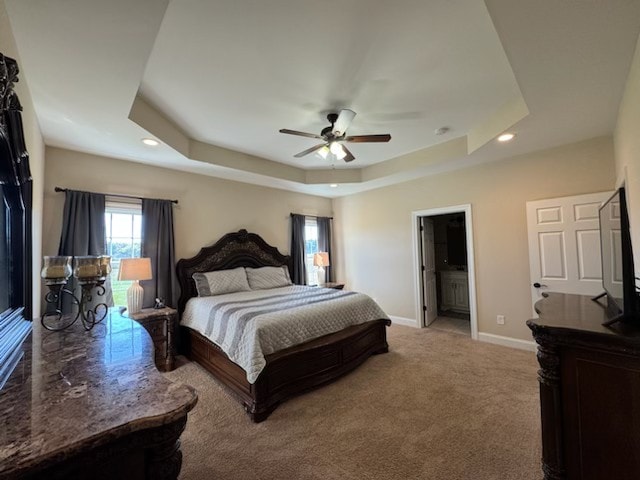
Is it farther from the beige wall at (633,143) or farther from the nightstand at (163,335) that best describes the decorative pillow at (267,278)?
the beige wall at (633,143)

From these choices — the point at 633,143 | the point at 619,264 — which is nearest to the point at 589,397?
the point at 619,264

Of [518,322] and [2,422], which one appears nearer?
[2,422]

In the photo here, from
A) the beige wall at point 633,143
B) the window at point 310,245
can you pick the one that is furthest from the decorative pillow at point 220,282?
the beige wall at point 633,143

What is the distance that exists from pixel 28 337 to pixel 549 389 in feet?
8.79

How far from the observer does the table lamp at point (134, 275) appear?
10.5 feet

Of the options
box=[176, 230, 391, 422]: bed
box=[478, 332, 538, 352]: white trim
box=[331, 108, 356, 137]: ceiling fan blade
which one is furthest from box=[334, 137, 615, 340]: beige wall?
box=[331, 108, 356, 137]: ceiling fan blade

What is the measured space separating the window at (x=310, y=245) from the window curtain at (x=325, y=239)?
0.30ft

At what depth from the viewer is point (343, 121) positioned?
265cm

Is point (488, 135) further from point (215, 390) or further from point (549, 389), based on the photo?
point (215, 390)

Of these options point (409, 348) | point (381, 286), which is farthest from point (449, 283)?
point (409, 348)

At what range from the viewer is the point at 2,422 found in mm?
700

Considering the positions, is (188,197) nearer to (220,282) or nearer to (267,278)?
(220,282)

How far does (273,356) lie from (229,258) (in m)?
2.28

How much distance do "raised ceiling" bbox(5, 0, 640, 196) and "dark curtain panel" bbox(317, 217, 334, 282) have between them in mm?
2510
